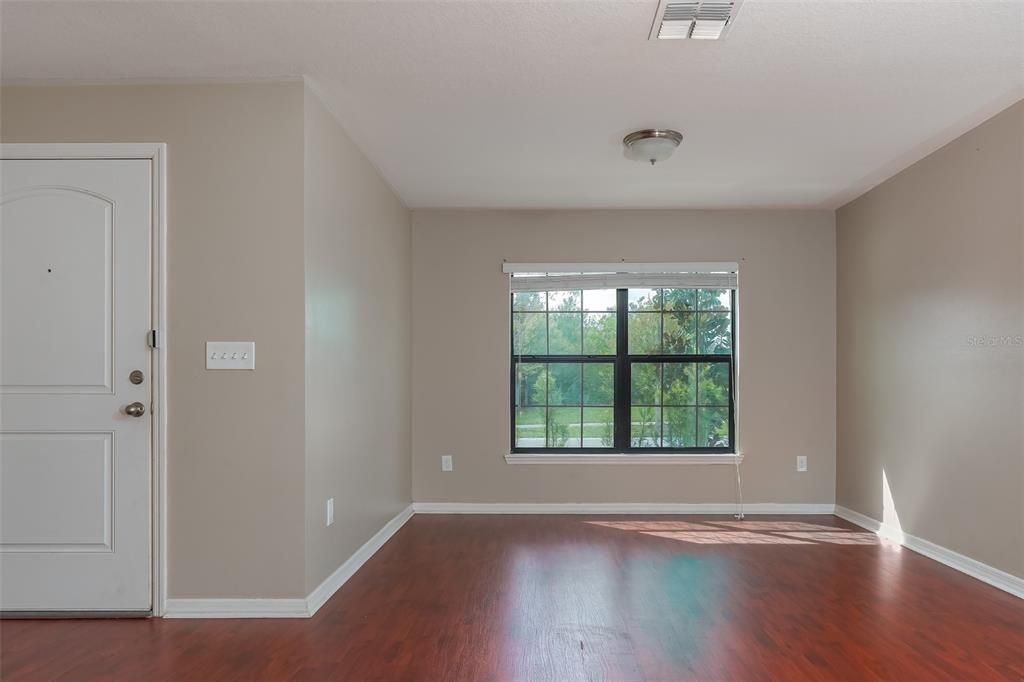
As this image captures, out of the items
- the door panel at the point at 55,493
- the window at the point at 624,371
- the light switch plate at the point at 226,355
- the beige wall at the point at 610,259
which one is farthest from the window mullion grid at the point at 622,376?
the door panel at the point at 55,493

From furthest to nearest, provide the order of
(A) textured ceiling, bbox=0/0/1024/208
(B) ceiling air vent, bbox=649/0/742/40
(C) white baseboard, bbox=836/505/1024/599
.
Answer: (C) white baseboard, bbox=836/505/1024/599 < (A) textured ceiling, bbox=0/0/1024/208 < (B) ceiling air vent, bbox=649/0/742/40

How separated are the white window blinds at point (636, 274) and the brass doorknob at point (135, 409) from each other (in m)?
3.01

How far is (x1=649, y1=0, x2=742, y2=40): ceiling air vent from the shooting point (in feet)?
7.60

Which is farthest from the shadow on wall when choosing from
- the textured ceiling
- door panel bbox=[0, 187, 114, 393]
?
door panel bbox=[0, 187, 114, 393]

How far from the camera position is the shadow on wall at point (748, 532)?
4.36 meters

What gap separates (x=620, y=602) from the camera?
3.17m

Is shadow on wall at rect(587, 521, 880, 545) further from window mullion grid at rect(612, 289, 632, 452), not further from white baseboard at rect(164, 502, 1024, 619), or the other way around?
window mullion grid at rect(612, 289, 632, 452)

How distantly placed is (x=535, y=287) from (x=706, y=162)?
1746 millimetres

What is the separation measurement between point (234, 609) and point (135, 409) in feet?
3.24

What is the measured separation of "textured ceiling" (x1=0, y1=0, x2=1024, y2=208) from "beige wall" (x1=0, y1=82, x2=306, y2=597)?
0.15 m

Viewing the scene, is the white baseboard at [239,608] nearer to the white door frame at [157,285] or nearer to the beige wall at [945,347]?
the white door frame at [157,285]

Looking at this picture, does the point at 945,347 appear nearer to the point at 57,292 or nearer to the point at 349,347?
the point at 349,347

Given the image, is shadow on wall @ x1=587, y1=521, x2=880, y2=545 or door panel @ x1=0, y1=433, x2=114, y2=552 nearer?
door panel @ x1=0, y1=433, x2=114, y2=552

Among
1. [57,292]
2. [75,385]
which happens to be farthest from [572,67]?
[75,385]
